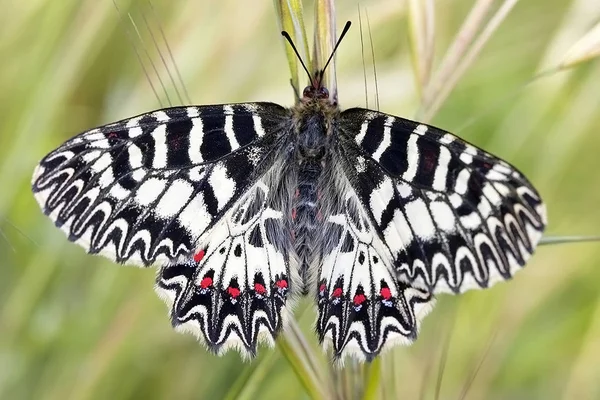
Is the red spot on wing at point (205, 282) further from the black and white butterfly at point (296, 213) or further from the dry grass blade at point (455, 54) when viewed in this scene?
the dry grass blade at point (455, 54)

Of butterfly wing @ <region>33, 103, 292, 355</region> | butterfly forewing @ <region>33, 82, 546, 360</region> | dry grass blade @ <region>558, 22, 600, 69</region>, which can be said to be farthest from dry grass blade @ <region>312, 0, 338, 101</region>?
dry grass blade @ <region>558, 22, 600, 69</region>

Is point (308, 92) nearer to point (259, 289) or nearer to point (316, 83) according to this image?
point (316, 83)

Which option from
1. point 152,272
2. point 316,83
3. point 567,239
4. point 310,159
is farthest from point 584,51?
point 152,272

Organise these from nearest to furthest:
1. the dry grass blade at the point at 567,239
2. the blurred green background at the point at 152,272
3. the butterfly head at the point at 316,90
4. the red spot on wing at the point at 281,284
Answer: the dry grass blade at the point at 567,239, the butterfly head at the point at 316,90, the red spot on wing at the point at 281,284, the blurred green background at the point at 152,272

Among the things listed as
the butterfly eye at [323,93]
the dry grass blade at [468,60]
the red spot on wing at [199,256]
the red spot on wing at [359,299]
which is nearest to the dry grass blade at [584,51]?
the dry grass blade at [468,60]

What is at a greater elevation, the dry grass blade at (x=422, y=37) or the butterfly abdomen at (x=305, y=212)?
the dry grass blade at (x=422, y=37)

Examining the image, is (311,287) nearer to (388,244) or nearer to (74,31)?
(388,244)

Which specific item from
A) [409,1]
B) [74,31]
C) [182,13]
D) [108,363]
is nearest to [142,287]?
[108,363]

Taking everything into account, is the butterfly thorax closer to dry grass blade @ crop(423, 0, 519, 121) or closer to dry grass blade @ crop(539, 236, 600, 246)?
dry grass blade @ crop(423, 0, 519, 121)
